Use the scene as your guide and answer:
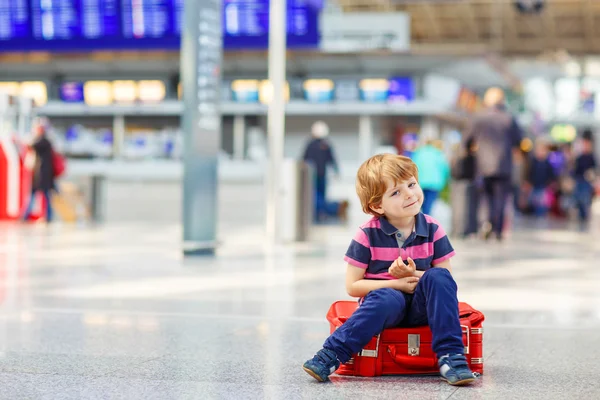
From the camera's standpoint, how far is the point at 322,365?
3.76 meters

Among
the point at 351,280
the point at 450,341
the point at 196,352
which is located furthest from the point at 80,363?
the point at 450,341

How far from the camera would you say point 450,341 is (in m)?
3.68

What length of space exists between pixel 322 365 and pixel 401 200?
694 mm

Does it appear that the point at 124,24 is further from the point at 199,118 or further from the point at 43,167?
the point at 199,118

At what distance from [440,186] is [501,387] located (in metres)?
10.4

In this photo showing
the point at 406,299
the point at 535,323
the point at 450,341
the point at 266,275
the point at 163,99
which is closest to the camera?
the point at 450,341

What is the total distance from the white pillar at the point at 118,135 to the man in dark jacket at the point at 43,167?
7564 mm

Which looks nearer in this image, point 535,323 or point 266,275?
point 535,323

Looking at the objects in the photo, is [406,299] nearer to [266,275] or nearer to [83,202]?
[266,275]

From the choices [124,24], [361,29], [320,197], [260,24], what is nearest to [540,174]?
[361,29]

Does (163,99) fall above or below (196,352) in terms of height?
above

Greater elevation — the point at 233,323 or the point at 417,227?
the point at 417,227

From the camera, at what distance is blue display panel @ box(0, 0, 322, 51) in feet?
66.0

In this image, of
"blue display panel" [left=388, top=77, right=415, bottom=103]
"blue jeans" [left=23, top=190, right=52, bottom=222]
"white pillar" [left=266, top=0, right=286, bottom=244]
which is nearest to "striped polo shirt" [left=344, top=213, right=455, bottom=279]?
"white pillar" [left=266, top=0, right=286, bottom=244]
